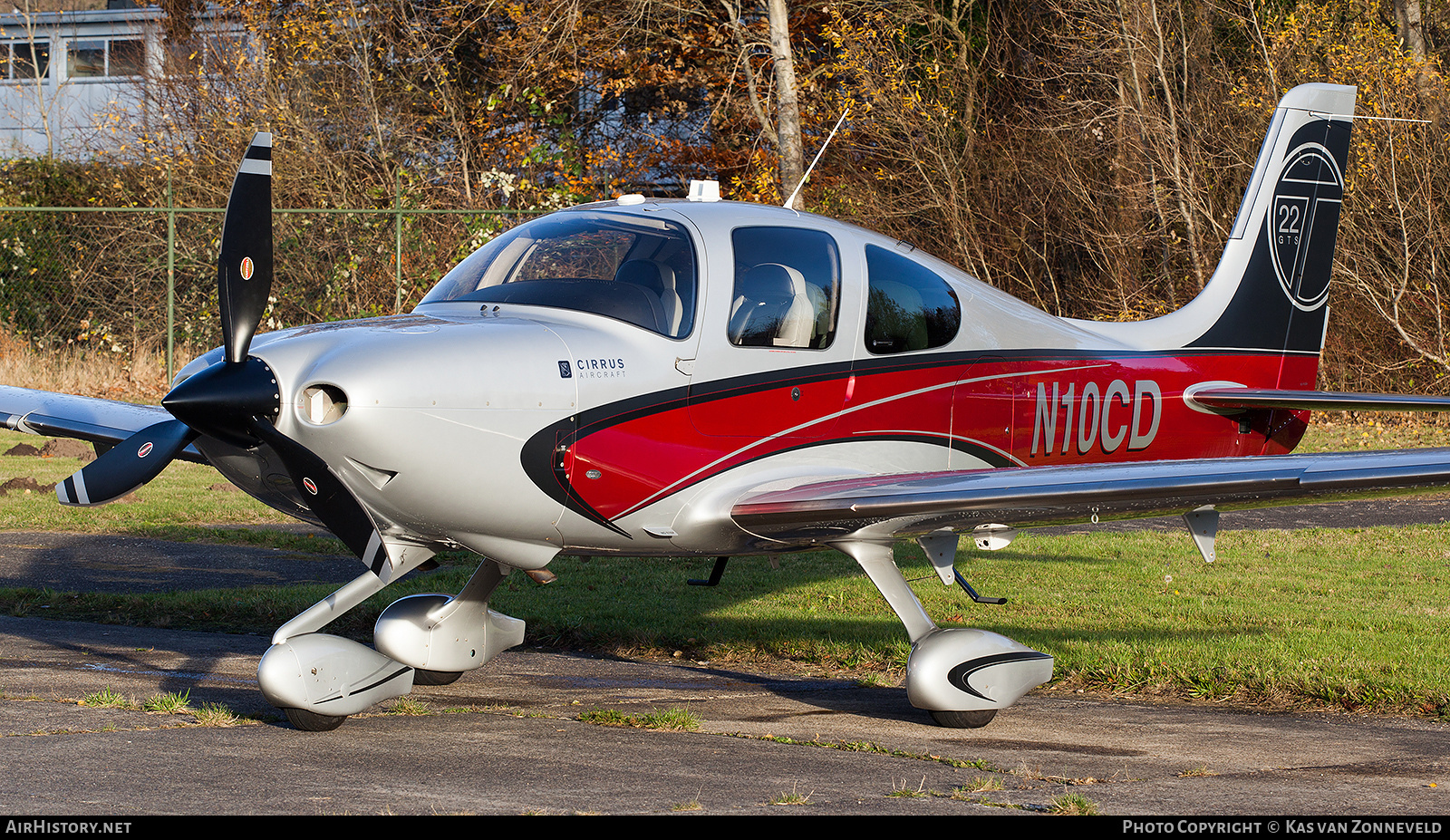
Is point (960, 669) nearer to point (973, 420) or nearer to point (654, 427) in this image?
point (973, 420)

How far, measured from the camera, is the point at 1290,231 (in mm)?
9477

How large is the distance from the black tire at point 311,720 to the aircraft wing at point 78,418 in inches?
81.8

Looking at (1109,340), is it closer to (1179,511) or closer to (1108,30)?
(1179,511)

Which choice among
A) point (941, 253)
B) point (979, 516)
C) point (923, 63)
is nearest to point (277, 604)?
point (979, 516)

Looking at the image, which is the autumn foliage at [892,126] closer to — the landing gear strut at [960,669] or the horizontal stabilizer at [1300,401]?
the horizontal stabilizer at [1300,401]

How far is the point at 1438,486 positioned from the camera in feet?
17.5

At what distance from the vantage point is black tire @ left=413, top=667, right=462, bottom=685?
7.01 meters

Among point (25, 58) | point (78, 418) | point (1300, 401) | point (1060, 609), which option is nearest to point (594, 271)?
point (78, 418)

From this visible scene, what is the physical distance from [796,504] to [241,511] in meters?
7.94

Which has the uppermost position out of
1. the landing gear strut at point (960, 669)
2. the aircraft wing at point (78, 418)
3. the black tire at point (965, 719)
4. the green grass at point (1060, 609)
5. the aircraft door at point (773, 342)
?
the aircraft door at point (773, 342)

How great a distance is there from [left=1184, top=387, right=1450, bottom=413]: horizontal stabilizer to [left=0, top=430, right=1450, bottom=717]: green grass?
4.21 ft

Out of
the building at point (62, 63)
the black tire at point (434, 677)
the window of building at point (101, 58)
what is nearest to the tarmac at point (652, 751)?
the black tire at point (434, 677)

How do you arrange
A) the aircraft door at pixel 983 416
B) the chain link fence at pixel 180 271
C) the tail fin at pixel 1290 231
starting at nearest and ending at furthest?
the aircraft door at pixel 983 416 < the tail fin at pixel 1290 231 < the chain link fence at pixel 180 271

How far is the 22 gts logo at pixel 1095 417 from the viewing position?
7.57 metres
